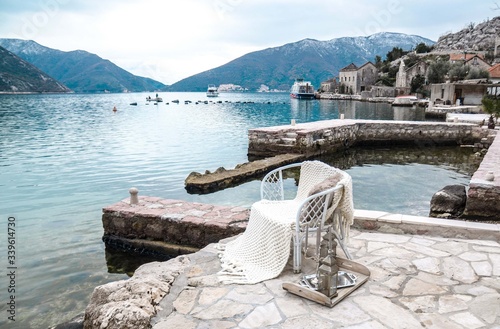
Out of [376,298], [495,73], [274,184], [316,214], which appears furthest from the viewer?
[495,73]

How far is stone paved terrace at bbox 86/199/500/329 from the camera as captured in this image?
2.77m

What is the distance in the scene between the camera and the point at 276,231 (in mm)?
3516

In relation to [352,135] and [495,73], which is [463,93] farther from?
[352,135]

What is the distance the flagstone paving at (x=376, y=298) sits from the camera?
2752 millimetres

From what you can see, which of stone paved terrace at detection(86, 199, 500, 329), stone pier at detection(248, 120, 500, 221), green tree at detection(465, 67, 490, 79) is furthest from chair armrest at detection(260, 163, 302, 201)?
green tree at detection(465, 67, 490, 79)

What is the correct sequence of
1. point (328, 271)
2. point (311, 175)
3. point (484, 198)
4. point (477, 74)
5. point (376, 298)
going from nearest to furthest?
point (328, 271)
point (376, 298)
point (311, 175)
point (484, 198)
point (477, 74)

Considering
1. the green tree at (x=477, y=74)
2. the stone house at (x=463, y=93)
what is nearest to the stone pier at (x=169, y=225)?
the stone house at (x=463, y=93)

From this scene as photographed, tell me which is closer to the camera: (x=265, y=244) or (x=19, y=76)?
(x=265, y=244)

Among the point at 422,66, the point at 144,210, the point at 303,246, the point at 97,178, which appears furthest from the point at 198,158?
the point at 422,66

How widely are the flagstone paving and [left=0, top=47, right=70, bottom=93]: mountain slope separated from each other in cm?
14249

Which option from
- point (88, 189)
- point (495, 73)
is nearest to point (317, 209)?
point (88, 189)

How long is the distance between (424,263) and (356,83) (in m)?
90.0

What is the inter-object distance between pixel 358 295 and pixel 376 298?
0.15 m

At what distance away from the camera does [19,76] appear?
126375 millimetres
